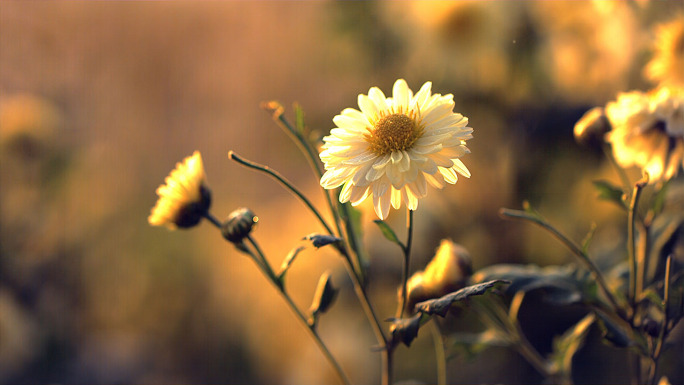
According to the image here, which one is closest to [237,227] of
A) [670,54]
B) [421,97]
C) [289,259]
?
[289,259]

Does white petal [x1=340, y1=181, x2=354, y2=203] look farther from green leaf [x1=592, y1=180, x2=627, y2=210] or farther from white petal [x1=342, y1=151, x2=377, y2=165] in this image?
green leaf [x1=592, y1=180, x2=627, y2=210]

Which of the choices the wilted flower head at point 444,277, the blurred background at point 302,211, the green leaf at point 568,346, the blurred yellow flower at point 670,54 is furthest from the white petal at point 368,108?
the blurred yellow flower at point 670,54

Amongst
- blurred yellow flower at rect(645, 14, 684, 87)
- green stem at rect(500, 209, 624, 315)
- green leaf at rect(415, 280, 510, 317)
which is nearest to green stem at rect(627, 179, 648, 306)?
green stem at rect(500, 209, 624, 315)

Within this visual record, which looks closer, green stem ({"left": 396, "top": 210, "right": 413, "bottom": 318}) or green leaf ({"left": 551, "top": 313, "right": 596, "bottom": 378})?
green stem ({"left": 396, "top": 210, "right": 413, "bottom": 318})

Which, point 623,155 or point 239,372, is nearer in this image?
point 623,155

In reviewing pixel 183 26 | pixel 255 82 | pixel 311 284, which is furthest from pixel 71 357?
pixel 183 26

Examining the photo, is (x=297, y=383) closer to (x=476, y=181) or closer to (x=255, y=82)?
(x=476, y=181)
